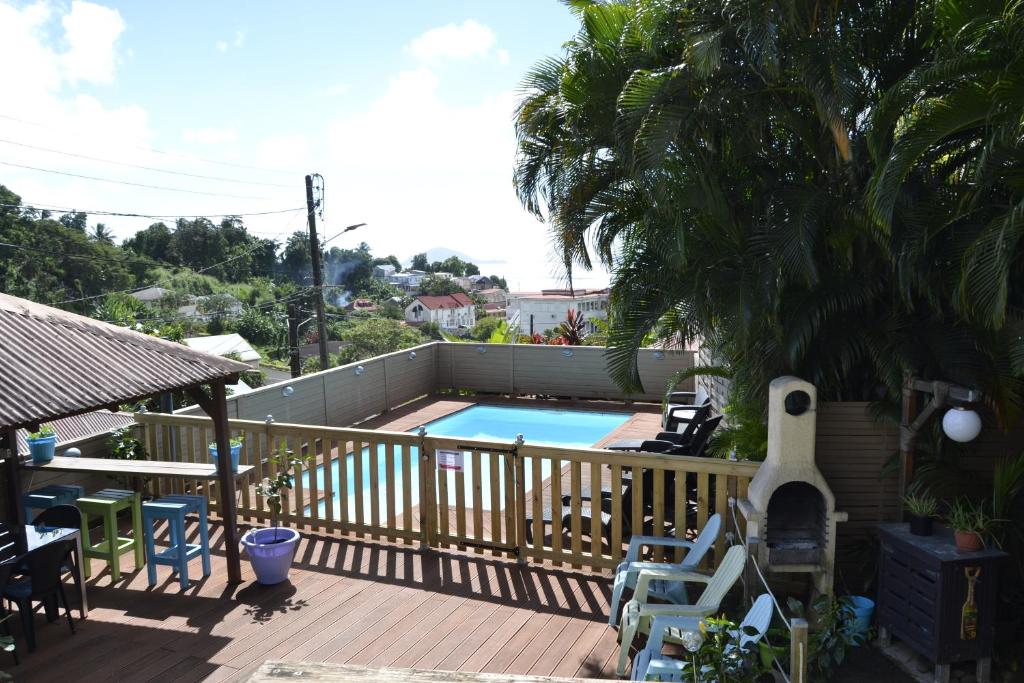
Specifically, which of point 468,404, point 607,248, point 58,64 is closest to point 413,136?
point 58,64

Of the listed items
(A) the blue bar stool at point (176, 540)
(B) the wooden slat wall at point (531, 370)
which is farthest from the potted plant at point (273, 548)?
(B) the wooden slat wall at point (531, 370)

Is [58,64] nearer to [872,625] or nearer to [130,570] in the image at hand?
[130,570]

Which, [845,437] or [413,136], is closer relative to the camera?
[845,437]

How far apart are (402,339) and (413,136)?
4438 centimetres

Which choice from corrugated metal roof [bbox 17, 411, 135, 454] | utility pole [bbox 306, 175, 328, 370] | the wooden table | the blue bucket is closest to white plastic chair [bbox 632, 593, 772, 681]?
the blue bucket

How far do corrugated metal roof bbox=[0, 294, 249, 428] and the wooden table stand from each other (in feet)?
12.7

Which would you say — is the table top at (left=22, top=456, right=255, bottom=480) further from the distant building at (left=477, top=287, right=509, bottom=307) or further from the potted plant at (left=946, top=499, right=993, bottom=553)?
the distant building at (left=477, top=287, right=509, bottom=307)

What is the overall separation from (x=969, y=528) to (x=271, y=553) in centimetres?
441

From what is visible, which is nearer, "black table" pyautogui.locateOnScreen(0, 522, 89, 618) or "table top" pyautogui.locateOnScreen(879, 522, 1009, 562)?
"table top" pyautogui.locateOnScreen(879, 522, 1009, 562)

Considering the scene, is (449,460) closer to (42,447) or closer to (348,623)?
(348,623)

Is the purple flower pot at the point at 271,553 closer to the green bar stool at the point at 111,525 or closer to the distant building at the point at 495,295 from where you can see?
the green bar stool at the point at 111,525

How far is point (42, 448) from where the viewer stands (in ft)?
20.4

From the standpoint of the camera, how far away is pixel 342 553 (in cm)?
631

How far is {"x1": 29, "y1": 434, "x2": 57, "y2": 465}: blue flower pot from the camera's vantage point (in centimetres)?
618
